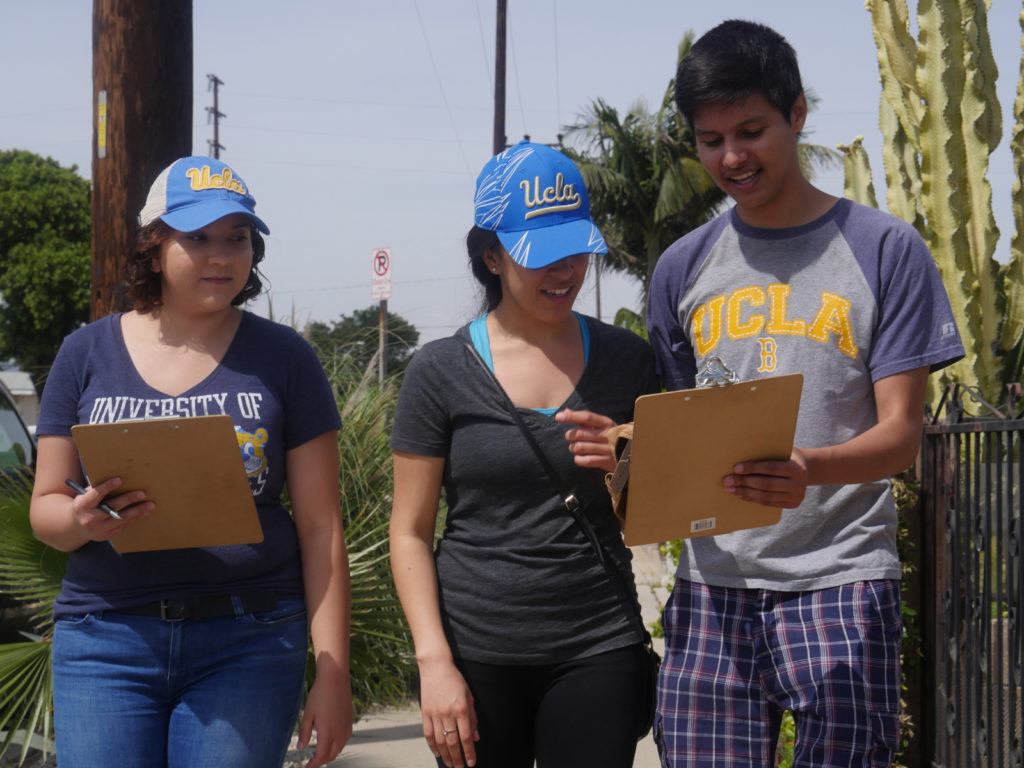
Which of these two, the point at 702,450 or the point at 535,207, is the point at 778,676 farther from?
the point at 535,207

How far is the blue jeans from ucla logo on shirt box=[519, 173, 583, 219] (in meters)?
1.00

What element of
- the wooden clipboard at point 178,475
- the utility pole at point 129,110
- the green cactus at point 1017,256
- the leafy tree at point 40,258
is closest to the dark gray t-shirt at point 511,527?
the wooden clipboard at point 178,475

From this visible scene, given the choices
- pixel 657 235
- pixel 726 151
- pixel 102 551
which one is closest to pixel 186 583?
pixel 102 551

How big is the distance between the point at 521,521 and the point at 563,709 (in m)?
0.39

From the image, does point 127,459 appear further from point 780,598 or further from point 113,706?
point 780,598

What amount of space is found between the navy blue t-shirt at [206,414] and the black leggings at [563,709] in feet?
1.56

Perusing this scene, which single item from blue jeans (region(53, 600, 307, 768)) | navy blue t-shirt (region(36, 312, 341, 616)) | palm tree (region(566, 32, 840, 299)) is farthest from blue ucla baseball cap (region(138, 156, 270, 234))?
palm tree (region(566, 32, 840, 299))

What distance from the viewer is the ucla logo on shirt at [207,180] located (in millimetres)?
2623

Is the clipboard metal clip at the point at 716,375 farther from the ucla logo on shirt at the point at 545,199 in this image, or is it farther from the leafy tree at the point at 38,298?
the leafy tree at the point at 38,298

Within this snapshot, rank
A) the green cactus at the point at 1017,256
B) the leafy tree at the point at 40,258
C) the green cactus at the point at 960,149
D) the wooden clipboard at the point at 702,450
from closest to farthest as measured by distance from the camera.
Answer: the wooden clipboard at the point at 702,450 → the green cactus at the point at 960,149 → the green cactus at the point at 1017,256 → the leafy tree at the point at 40,258

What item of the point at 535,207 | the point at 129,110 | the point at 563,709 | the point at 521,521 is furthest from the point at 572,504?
the point at 129,110

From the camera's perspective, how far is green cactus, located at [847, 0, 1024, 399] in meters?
6.73

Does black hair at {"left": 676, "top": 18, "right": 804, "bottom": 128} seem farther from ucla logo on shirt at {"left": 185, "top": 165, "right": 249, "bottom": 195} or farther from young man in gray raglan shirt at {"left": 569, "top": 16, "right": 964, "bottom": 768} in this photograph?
ucla logo on shirt at {"left": 185, "top": 165, "right": 249, "bottom": 195}

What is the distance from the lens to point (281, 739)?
101 inches
